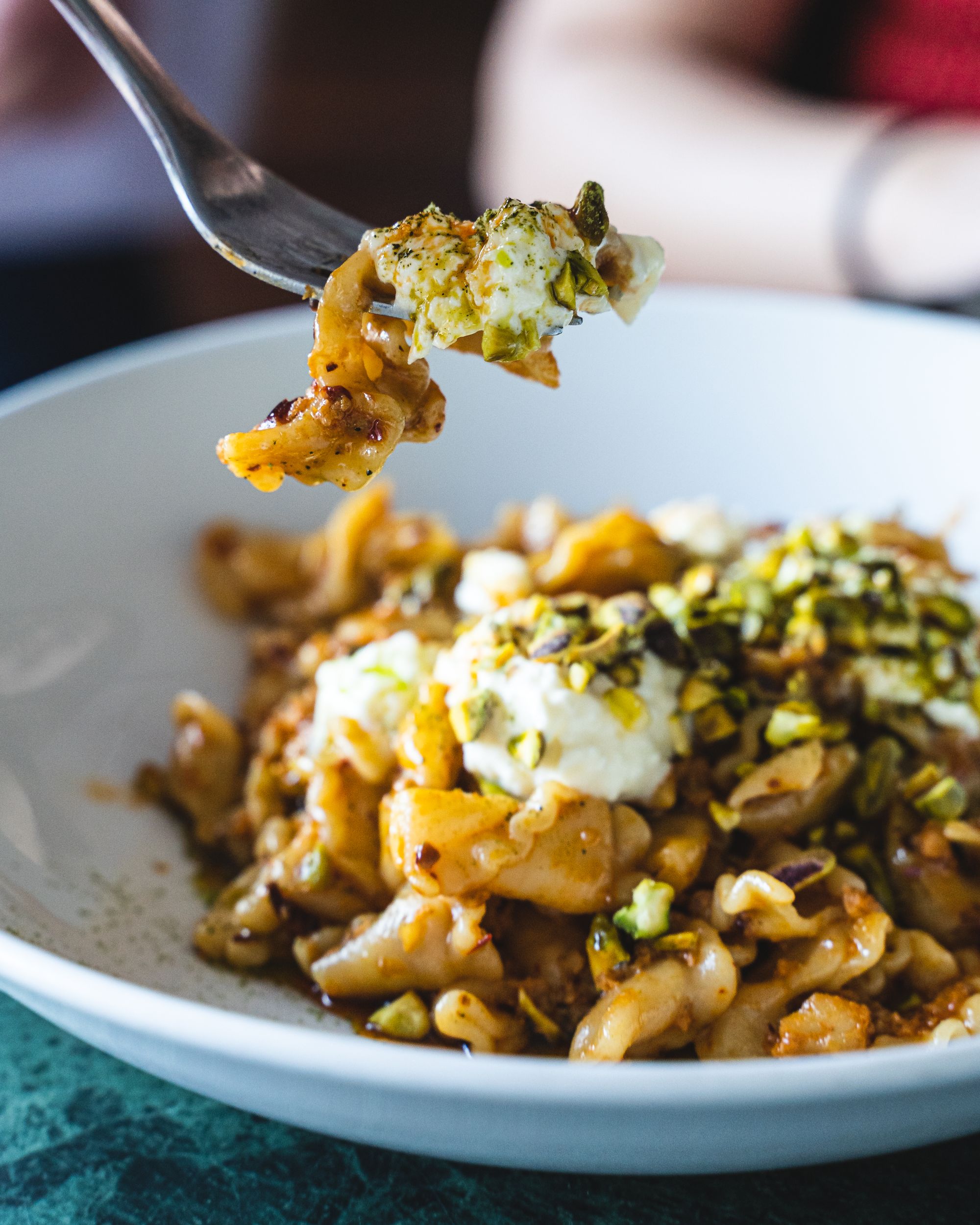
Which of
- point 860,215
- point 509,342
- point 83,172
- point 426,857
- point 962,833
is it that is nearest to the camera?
point 509,342

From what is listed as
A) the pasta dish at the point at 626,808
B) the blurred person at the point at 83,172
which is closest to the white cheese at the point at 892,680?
the pasta dish at the point at 626,808

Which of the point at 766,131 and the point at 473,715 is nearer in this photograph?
the point at 473,715

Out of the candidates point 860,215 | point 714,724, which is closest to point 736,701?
point 714,724

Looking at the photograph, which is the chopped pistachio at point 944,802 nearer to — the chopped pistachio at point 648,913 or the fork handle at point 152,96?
the chopped pistachio at point 648,913

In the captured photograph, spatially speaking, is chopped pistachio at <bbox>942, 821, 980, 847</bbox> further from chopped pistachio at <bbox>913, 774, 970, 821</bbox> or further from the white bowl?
the white bowl

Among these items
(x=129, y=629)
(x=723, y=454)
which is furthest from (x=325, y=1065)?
(x=723, y=454)

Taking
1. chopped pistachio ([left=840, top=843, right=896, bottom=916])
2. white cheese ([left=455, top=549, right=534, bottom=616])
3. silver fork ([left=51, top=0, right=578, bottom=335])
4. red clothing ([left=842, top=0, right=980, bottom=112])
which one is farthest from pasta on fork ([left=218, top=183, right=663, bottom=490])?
red clothing ([left=842, top=0, right=980, bottom=112])

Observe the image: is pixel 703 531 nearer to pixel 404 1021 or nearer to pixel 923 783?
pixel 923 783
